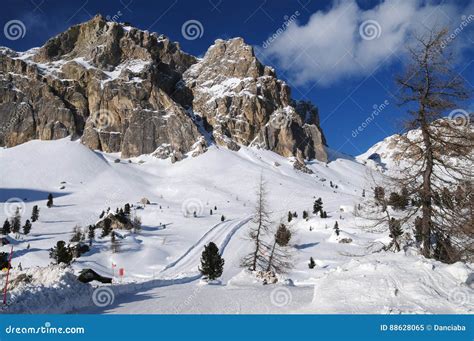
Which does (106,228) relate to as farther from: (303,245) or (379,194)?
(379,194)

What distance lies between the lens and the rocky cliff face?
157500 millimetres

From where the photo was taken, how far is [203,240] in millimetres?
51781

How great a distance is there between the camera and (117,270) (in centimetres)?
3578

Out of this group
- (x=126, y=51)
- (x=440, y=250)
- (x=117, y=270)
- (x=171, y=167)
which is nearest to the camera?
(x=440, y=250)

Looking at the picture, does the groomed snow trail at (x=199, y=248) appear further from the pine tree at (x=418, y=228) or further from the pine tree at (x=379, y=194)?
the pine tree at (x=418, y=228)

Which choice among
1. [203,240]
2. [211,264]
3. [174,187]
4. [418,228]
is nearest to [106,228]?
[203,240]

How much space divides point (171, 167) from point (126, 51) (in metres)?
68.2

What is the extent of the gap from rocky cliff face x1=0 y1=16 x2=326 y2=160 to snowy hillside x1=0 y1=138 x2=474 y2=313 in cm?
909

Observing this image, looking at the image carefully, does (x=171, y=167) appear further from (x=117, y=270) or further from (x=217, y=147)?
(x=117, y=270)

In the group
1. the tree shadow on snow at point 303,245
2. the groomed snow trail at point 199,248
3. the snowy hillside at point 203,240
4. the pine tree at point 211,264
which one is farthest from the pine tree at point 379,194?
the tree shadow on snow at point 303,245

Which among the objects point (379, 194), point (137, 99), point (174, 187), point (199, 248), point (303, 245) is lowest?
point (199, 248)

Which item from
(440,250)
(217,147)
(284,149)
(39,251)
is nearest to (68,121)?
(217,147)

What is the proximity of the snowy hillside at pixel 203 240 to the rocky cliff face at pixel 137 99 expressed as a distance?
9088 millimetres

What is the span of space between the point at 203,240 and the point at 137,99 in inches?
4906
